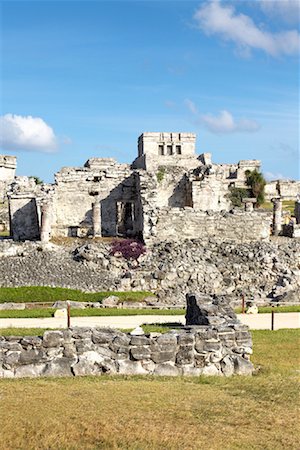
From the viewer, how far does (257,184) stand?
68.4m

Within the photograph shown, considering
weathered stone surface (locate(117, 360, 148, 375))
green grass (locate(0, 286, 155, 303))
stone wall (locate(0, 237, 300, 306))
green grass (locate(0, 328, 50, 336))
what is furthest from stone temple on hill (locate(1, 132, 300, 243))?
weathered stone surface (locate(117, 360, 148, 375))

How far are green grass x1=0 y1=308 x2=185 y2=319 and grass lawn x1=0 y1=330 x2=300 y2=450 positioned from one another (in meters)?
11.9

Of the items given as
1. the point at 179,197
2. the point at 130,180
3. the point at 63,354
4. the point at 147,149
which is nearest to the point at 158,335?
the point at 63,354

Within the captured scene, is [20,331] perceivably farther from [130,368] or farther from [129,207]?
[129,207]

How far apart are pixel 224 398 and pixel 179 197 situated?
1287 inches

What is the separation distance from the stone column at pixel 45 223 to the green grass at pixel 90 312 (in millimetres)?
9645

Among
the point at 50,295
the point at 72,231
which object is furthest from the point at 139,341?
the point at 72,231

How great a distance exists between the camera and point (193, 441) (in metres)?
8.63

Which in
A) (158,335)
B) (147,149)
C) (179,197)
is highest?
(147,149)

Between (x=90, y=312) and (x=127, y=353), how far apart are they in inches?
472

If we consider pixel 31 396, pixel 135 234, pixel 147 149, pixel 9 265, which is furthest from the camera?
pixel 147 149

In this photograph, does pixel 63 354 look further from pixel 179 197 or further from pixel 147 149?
pixel 147 149

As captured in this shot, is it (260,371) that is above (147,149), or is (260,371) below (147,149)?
below

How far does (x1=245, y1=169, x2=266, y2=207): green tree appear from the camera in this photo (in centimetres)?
6739
